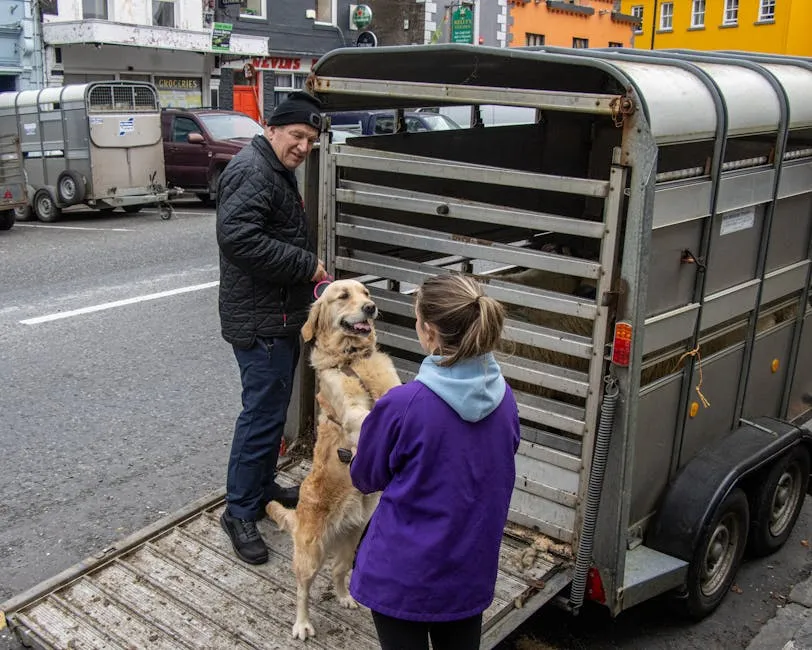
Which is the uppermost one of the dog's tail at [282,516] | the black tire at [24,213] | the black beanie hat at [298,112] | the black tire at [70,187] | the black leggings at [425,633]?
the black beanie hat at [298,112]

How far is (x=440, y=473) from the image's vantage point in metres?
2.56

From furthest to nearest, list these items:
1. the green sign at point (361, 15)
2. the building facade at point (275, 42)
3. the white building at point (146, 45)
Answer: the green sign at point (361, 15) < the building facade at point (275, 42) < the white building at point (146, 45)

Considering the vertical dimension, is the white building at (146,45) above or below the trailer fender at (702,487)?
above

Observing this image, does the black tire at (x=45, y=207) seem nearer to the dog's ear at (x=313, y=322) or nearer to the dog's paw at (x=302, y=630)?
the dog's ear at (x=313, y=322)

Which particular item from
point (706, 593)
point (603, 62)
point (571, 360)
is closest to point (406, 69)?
point (603, 62)

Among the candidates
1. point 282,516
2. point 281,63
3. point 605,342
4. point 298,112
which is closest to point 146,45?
point 281,63

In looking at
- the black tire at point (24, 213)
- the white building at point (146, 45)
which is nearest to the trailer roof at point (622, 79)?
the black tire at point (24, 213)

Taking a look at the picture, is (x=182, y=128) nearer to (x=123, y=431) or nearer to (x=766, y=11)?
(x=123, y=431)

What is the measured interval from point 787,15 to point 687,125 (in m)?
47.9

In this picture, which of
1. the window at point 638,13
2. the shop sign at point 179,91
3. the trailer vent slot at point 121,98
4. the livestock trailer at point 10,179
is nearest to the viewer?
the livestock trailer at point 10,179

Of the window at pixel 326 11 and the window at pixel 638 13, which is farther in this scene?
the window at pixel 638 13

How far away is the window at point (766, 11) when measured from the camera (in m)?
45.9

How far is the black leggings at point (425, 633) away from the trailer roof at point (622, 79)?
197 centimetres

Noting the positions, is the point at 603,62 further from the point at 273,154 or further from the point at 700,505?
the point at 700,505
